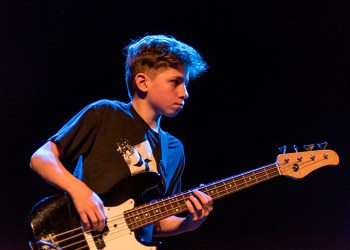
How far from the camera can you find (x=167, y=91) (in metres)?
2.23

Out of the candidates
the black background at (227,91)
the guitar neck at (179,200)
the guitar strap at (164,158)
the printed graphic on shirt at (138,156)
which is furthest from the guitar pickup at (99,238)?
the black background at (227,91)

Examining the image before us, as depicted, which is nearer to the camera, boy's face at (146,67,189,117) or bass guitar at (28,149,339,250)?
bass guitar at (28,149,339,250)

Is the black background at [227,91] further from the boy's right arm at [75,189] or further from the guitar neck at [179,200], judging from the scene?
the boy's right arm at [75,189]

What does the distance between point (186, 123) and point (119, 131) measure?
4.02ft

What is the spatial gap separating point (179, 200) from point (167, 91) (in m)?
0.56

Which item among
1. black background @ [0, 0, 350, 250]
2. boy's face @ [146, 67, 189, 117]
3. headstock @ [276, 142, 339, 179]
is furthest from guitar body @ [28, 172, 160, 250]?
black background @ [0, 0, 350, 250]

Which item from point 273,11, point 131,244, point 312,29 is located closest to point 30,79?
point 131,244

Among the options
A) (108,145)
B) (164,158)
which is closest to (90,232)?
(108,145)

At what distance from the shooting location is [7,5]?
2928mm

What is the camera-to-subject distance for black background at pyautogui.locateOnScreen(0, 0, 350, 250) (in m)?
2.95

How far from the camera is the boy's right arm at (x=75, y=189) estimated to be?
1.81m

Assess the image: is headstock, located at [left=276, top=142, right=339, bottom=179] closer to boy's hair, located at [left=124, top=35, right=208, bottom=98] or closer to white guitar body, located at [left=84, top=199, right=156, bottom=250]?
boy's hair, located at [left=124, top=35, right=208, bottom=98]

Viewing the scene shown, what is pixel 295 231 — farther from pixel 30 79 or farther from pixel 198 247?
pixel 30 79

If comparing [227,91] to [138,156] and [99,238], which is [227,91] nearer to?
[138,156]
